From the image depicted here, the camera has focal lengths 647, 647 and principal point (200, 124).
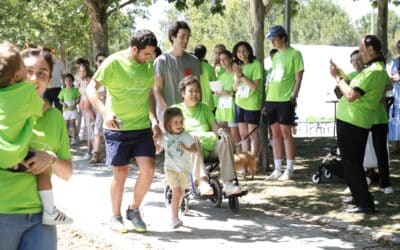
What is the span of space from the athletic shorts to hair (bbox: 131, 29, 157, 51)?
1.34 m

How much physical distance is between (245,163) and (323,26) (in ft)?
278

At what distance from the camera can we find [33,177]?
3064 millimetres

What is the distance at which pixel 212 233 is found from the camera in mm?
6211

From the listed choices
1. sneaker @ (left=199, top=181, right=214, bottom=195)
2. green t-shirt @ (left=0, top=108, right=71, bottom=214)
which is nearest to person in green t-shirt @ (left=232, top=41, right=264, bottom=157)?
sneaker @ (left=199, top=181, right=214, bottom=195)

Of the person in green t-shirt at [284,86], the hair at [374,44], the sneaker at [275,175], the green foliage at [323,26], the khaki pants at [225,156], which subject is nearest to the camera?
the hair at [374,44]

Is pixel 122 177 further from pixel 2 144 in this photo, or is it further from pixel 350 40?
pixel 350 40

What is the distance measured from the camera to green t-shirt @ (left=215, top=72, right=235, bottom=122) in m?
10.0

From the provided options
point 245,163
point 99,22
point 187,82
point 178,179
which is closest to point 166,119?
point 187,82

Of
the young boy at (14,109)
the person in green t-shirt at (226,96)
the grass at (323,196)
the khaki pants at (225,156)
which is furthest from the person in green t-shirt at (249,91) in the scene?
the young boy at (14,109)

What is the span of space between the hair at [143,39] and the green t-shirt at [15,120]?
2.99m

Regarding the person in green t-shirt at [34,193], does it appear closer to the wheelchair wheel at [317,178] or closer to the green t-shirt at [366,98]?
the green t-shirt at [366,98]

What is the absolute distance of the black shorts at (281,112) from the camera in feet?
29.0

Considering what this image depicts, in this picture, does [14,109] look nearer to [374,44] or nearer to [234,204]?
[234,204]

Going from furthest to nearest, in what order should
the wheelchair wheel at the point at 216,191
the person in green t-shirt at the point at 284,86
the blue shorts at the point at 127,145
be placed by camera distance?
the person in green t-shirt at the point at 284,86
the wheelchair wheel at the point at 216,191
the blue shorts at the point at 127,145
